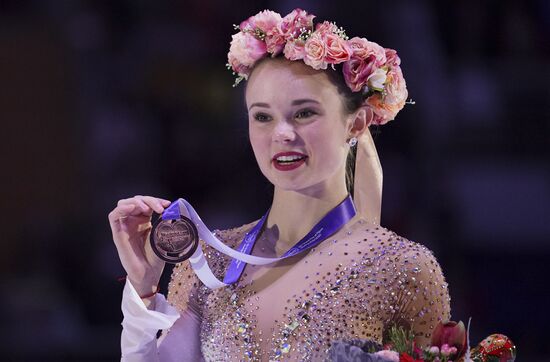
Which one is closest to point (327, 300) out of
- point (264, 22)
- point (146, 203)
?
point (146, 203)

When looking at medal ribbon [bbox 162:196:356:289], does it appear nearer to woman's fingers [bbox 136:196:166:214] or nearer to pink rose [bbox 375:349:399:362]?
woman's fingers [bbox 136:196:166:214]

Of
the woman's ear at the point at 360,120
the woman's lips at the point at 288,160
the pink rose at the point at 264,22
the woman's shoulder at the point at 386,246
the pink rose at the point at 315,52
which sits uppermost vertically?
the pink rose at the point at 264,22

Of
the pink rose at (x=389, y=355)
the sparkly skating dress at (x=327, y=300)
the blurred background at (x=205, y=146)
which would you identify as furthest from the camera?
the blurred background at (x=205, y=146)

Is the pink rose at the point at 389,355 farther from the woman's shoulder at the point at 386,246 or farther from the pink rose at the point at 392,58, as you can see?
the pink rose at the point at 392,58

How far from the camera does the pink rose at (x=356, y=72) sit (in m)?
2.42

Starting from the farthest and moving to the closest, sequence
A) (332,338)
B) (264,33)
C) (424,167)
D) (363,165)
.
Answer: (424,167)
(363,165)
(264,33)
(332,338)

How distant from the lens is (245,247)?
2543 mm

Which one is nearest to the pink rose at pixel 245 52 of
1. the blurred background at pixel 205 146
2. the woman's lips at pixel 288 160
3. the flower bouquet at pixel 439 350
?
the woman's lips at pixel 288 160

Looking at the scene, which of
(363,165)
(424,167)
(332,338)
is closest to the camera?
(332,338)

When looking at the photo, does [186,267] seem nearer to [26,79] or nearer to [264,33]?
[264,33]

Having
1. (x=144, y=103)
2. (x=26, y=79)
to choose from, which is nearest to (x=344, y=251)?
(x=144, y=103)

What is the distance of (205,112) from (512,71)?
1198 mm

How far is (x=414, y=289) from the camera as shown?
92.4 inches

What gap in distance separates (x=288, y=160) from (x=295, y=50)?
0.27 m
